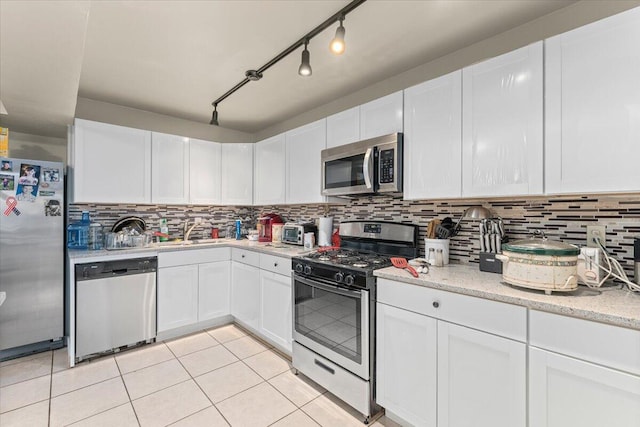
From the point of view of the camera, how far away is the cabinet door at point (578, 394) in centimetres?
100

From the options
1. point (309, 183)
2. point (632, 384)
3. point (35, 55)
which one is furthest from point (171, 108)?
point (632, 384)

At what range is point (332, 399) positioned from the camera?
1.98 m

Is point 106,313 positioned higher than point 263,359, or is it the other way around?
point 106,313

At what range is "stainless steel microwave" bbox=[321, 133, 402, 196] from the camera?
201 centimetres

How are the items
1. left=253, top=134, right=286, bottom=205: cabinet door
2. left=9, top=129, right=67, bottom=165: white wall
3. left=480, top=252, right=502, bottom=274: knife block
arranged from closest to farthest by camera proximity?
1. left=480, top=252, right=502, bottom=274: knife block
2. left=9, top=129, right=67, bottom=165: white wall
3. left=253, top=134, right=286, bottom=205: cabinet door

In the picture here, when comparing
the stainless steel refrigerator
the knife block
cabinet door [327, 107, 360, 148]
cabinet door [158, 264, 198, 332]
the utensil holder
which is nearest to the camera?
the knife block

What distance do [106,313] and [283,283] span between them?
1571 mm

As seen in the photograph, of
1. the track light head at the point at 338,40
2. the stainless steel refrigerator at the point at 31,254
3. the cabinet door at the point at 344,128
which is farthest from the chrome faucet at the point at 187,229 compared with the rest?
the track light head at the point at 338,40

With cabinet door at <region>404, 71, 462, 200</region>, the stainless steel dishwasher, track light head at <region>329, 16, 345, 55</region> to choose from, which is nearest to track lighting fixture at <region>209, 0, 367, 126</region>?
track light head at <region>329, 16, 345, 55</region>

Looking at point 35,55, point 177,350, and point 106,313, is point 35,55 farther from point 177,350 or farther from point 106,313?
point 177,350

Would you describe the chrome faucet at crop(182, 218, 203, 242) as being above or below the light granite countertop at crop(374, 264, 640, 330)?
above

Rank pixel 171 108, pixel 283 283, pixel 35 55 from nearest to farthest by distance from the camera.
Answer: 1. pixel 35 55
2. pixel 283 283
3. pixel 171 108

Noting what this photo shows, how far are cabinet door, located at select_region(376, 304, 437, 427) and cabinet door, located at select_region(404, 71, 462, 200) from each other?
80 cm

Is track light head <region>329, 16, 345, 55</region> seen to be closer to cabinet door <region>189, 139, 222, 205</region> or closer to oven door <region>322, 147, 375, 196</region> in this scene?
oven door <region>322, 147, 375, 196</region>
